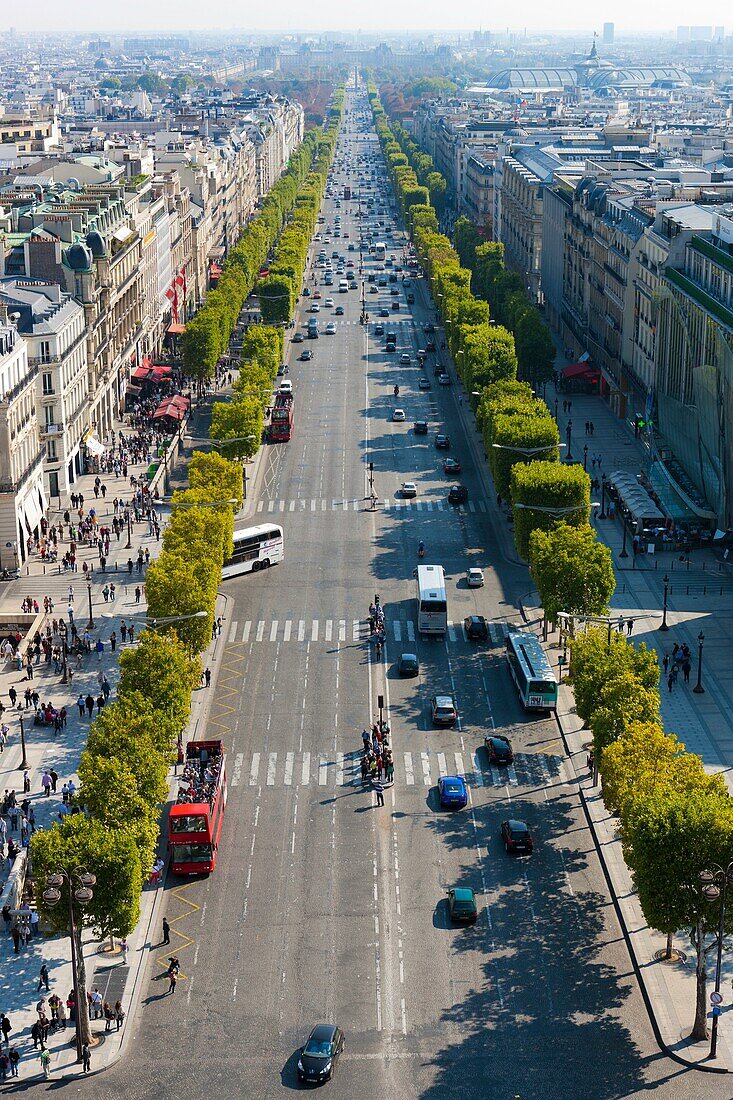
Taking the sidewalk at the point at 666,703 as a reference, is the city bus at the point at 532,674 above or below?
above

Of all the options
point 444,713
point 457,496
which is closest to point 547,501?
point 457,496

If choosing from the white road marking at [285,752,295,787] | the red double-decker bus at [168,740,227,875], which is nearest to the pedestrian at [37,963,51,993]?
the red double-decker bus at [168,740,227,875]

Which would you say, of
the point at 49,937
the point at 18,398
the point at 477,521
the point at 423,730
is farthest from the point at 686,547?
the point at 49,937

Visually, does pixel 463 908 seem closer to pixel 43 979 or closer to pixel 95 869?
pixel 95 869

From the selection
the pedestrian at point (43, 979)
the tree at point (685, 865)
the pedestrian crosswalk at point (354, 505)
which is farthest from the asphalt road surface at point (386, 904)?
the pedestrian crosswalk at point (354, 505)

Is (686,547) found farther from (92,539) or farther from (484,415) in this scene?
(92,539)

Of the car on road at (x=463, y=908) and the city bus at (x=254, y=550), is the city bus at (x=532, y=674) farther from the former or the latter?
the city bus at (x=254, y=550)
